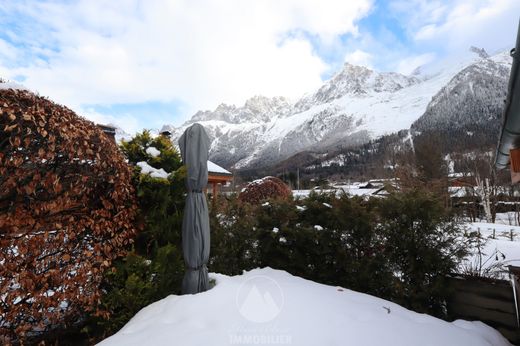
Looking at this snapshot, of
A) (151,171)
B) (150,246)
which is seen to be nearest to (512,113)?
(151,171)

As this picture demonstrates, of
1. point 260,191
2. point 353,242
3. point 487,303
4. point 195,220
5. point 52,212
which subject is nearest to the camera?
point 52,212

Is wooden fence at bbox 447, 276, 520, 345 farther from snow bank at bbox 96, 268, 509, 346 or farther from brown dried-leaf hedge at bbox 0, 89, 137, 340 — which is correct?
brown dried-leaf hedge at bbox 0, 89, 137, 340

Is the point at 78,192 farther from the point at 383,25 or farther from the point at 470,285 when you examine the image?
the point at 383,25

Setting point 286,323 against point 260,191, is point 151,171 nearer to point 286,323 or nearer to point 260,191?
point 286,323

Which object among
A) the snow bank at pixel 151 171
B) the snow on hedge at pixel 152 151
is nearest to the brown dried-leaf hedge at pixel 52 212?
the snow bank at pixel 151 171

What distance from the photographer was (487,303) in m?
3.54

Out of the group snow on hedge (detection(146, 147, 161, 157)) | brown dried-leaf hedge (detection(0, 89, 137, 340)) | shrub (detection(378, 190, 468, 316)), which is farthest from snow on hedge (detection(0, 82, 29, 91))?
shrub (detection(378, 190, 468, 316))

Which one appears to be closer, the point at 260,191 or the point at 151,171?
the point at 151,171

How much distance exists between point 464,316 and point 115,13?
849cm

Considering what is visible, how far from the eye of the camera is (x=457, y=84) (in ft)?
376

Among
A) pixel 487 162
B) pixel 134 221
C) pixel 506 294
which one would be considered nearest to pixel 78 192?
pixel 134 221

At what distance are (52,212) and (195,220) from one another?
1.57 metres

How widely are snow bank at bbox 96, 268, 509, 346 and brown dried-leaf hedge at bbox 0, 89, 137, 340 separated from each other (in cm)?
77

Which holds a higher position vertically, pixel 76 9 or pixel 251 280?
pixel 76 9
